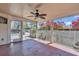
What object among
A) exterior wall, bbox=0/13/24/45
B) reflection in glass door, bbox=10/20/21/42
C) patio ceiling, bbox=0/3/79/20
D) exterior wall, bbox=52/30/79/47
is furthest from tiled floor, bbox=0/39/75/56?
reflection in glass door, bbox=10/20/21/42

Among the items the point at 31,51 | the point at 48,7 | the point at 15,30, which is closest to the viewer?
the point at 48,7

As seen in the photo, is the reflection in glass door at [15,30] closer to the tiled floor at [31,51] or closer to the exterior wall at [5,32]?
the exterior wall at [5,32]

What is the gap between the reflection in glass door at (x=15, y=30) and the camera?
8281 mm

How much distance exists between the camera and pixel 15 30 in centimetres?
852

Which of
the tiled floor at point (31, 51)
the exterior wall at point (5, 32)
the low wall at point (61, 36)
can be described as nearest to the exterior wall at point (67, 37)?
the low wall at point (61, 36)

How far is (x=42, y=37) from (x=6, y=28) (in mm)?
2430

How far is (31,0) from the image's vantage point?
214cm

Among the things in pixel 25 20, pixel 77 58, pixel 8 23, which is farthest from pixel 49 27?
pixel 77 58

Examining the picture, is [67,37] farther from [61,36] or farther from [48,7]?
[48,7]

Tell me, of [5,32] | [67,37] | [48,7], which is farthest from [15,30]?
[48,7]

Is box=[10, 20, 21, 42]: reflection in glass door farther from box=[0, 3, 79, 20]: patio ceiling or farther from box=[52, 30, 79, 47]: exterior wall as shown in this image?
box=[52, 30, 79, 47]: exterior wall

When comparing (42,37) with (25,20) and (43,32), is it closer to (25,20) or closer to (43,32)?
(43,32)

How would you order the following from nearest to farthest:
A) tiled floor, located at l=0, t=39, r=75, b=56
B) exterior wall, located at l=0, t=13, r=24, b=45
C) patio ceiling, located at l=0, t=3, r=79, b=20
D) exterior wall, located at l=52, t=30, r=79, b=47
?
patio ceiling, located at l=0, t=3, r=79, b=20, tiled floor, located at l=0, t=39, r=75, b=56, exterior wall, located at l=52, t=30, r=79, b=47, exterior wall, located at l=0, t=13, r=24, b=45

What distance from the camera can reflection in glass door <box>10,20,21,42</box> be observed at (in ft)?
27.2
